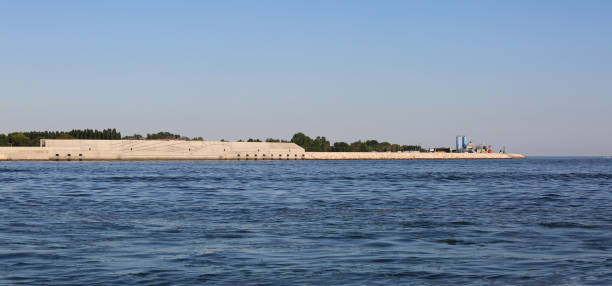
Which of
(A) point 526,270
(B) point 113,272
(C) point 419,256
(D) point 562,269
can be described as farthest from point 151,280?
(D) point 562,269

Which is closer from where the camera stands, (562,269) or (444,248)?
(562,269)

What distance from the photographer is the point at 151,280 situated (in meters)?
13.2

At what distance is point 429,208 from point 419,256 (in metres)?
14.8

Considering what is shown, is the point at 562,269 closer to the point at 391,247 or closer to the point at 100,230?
the point at 391,247

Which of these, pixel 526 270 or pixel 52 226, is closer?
pixel 526 270

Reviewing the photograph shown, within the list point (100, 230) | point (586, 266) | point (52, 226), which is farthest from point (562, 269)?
point (52, 226)

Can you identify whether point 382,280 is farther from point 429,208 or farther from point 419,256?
point 429,208

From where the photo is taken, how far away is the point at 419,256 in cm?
1641

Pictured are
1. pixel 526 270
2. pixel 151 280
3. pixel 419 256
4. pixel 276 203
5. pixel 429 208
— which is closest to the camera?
pixel 151 280

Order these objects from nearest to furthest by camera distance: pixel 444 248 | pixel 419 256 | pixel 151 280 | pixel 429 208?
pixel 151 280 → pixel 419 256 → pixel 444 248 → pixel 429 208

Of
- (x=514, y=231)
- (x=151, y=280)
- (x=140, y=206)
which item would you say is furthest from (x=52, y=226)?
(x=514, y=231)

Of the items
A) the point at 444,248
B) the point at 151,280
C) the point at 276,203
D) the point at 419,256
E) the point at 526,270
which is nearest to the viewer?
the point at 151,280

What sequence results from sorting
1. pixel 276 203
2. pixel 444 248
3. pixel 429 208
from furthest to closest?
1. pixel 276 203
2. pixel 429 208
3. pixel 444 248

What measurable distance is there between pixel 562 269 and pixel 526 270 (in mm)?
889
